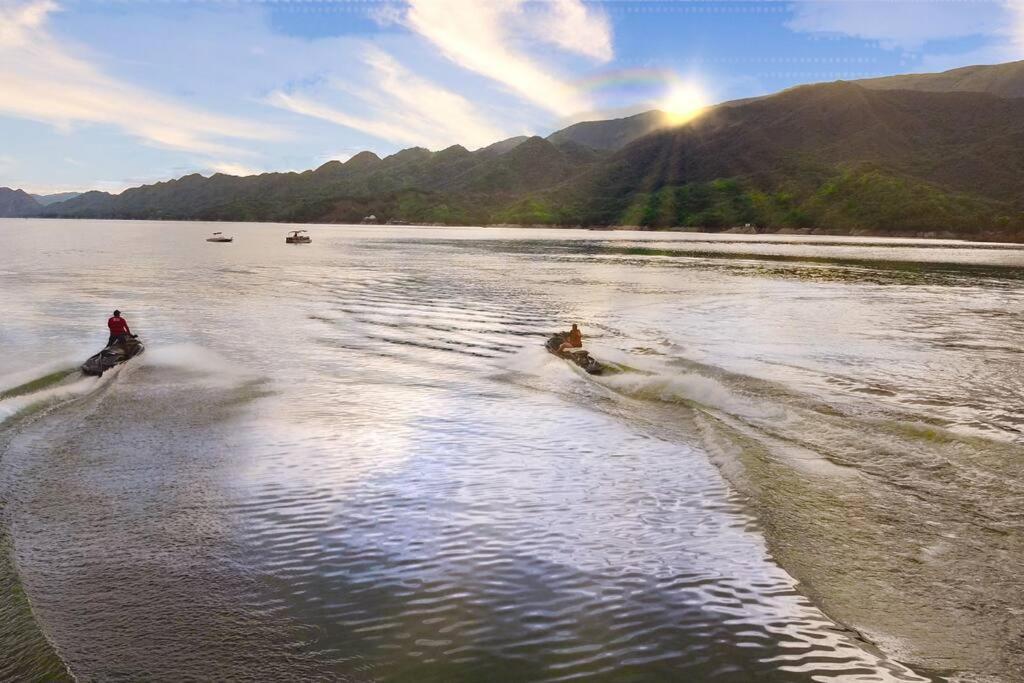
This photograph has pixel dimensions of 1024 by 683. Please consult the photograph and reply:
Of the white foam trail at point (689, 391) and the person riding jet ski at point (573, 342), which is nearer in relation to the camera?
the white foam trail at point (689, 391)

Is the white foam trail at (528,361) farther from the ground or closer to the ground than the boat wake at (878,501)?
Result: farther from the ground

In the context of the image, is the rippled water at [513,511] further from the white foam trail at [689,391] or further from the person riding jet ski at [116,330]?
the person riding jet ski at [116,330]

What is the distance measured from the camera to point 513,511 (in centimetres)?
1350

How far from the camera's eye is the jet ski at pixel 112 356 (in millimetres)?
26734

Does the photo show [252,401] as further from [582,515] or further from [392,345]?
[582,515]

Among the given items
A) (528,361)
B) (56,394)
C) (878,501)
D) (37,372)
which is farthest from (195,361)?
(878,501)

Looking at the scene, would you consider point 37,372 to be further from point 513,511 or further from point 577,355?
point 513,511

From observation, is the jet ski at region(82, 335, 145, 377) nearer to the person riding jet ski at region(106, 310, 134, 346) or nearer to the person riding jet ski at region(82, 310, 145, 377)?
the person riding jet ski at region(82, 310, 145, 377)

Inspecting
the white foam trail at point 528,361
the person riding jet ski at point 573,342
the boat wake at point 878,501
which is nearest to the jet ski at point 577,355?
the person riding jet ski at point 573,342

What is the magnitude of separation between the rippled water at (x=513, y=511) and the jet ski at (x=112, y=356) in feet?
2.16

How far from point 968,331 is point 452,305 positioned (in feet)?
106

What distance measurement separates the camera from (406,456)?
1702 cm

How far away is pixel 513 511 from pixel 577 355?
16506mm

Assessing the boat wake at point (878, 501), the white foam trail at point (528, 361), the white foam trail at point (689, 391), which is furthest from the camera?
the white foam trail at point (528, 361)
